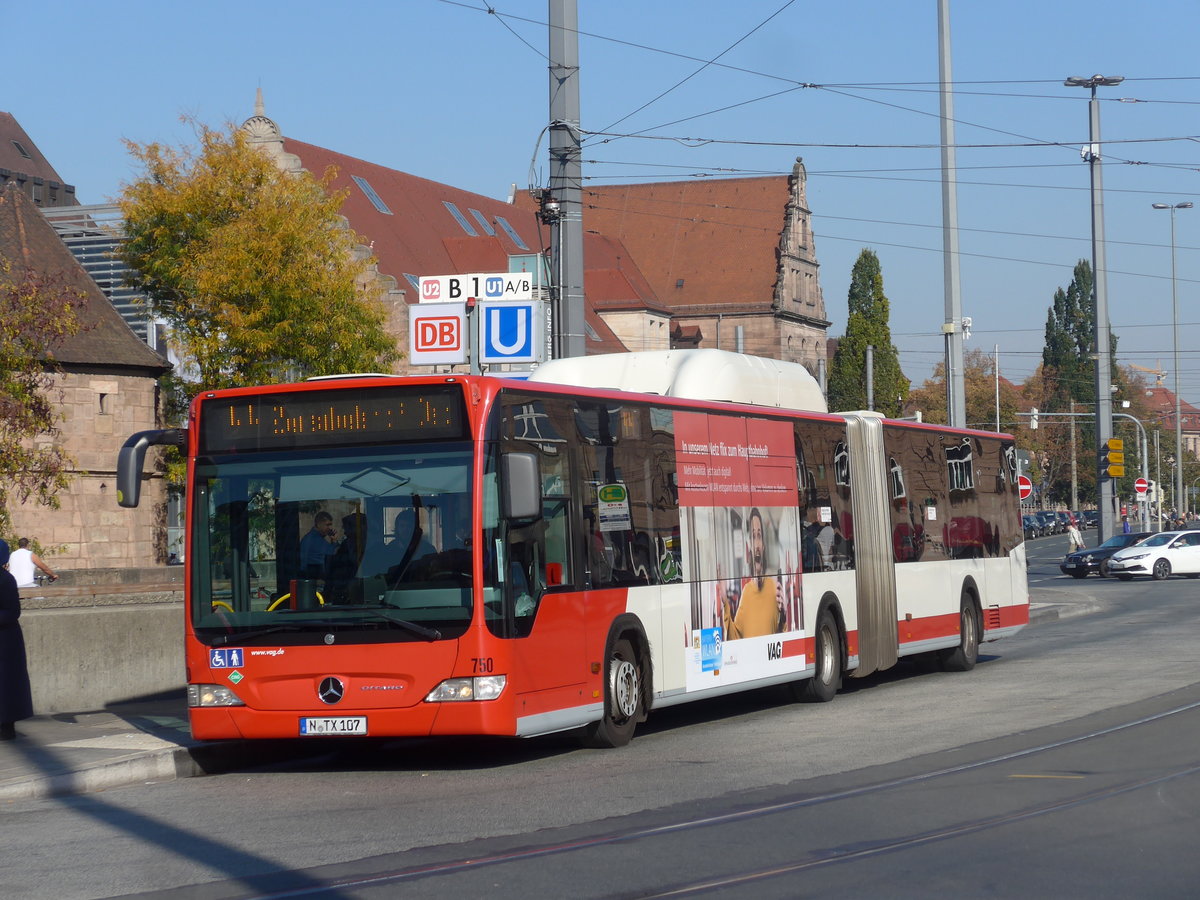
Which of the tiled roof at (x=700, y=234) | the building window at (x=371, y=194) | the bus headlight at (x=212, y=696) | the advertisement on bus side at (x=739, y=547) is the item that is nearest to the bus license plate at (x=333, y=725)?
the bus headlight at (x=212, y=696)

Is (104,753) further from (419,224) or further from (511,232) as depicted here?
(511,232)

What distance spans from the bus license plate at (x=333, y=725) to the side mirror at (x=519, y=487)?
1.75 metres

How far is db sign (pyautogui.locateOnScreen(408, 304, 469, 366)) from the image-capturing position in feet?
65.1

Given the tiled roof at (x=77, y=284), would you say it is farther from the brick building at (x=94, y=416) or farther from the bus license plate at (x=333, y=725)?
the bus license plate at (x=333, y=725)

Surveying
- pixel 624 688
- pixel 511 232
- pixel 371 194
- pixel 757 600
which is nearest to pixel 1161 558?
pixel 757 600

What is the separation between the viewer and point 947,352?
29.5 m

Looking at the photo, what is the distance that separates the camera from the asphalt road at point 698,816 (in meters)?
7.75

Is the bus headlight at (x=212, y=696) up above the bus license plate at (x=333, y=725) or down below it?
above

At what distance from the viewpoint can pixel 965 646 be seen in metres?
20.8

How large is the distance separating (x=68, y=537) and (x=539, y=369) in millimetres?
30874

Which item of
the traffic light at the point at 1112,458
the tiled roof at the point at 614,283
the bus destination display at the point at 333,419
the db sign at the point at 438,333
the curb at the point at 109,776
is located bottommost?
the curb at the point at 109,776

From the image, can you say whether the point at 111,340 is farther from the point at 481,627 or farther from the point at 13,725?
the point at 481,627

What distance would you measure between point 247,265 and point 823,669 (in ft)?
73.9

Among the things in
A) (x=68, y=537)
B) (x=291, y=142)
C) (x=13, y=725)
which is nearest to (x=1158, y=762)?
(x=13, y=725)
